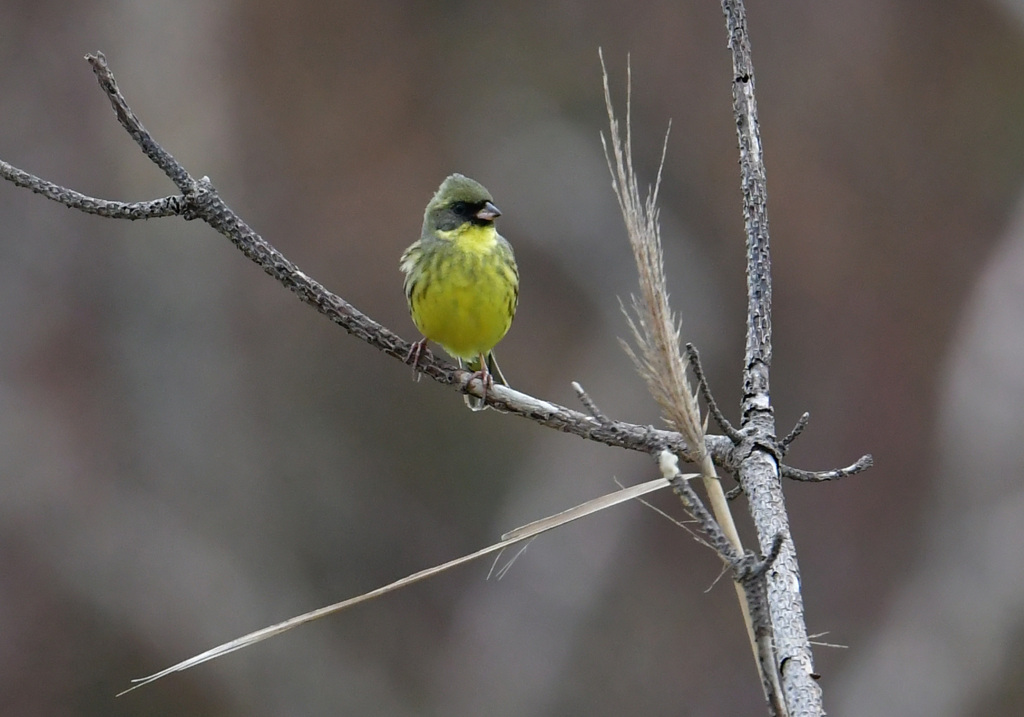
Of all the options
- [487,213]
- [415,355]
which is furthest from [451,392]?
[415,355]

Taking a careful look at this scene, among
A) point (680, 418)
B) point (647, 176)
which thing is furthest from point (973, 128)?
point (680, 418)

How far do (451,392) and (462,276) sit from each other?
5.71 m

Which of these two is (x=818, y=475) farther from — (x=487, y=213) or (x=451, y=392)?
(x=451, y=392)

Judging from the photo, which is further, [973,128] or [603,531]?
[973,128]

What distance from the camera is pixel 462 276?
4129mm

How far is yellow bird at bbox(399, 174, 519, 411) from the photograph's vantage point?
162 inches

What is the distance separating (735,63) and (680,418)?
3.60ft

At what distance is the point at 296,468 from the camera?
393 inches

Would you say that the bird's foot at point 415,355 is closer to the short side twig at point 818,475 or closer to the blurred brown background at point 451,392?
the short side twig at point 818,475

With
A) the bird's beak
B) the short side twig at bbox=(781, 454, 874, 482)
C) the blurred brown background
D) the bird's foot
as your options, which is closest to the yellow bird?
the bird's beak

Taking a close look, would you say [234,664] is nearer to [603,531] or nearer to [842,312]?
[603,531]

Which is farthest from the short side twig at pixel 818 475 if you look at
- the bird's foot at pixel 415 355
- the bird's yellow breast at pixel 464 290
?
the bird's yellow breast at pixel 464 290

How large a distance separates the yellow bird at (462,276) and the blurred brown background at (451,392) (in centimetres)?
490

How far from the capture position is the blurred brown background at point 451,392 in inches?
376
